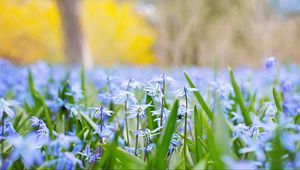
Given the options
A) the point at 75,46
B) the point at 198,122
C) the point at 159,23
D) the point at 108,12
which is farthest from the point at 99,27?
the point at 198,122

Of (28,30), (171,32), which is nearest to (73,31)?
(171,32)

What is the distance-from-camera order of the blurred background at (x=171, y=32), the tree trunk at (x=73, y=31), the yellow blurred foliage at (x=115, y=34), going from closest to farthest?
the tree trunk at (x=73, y=31) < the blurred background at (x=171, y=32) < the yellow blurred foliage at (x=115, y=34)

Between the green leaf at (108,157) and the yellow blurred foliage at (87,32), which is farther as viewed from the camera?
the yellow blurred foliage at (87,32)

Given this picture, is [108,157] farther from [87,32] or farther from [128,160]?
[87,32]

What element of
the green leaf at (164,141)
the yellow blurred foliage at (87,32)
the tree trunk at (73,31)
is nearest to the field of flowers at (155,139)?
the green leaf at (164,141)

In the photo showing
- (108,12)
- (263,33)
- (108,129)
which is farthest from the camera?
(108,12)

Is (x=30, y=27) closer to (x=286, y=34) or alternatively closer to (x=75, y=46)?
(x=75, y=46)

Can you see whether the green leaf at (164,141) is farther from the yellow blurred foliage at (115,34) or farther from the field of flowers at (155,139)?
the yellow blurred foliage at (115,34)

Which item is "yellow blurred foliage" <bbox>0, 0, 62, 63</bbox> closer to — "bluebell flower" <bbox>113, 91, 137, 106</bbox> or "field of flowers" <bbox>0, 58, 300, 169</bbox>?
"field of flowers" <bbox>0, 58, 300, 169</bbox>
